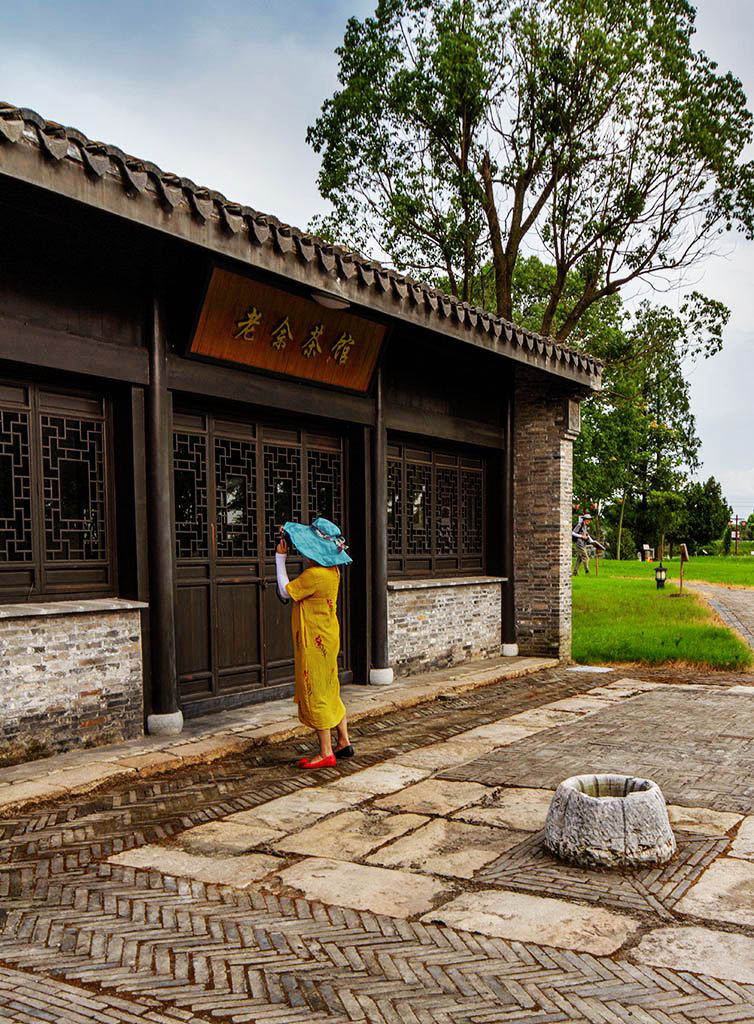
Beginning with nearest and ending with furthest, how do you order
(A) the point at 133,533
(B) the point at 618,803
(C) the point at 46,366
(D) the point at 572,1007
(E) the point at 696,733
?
(D) the point at 572,1007 → (B) the point at 618,803 → (C) the point at 46,366 → (A) the point at 133,533 → (E) the point at 696,733

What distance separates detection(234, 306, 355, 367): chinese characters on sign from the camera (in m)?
7.52

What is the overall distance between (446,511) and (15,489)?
19.5 feet

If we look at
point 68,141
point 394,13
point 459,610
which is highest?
point 394,13

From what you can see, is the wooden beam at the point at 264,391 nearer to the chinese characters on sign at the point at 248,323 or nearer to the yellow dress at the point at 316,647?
the chinese characters on sign at the point at 248,323

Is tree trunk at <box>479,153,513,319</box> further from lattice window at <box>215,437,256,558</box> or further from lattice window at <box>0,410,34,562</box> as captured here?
lattice window at <box>0,410,34,562</box>

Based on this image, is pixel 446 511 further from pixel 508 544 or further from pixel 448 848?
pixel 448 848

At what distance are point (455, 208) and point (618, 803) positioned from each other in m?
14.9

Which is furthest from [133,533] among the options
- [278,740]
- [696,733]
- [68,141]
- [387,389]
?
[696,733]

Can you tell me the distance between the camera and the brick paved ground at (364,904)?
309 centimetres

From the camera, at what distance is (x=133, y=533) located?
6859mm

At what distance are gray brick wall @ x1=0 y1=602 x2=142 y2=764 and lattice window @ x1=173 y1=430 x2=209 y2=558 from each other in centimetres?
90

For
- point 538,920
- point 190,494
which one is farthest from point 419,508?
point 538,920

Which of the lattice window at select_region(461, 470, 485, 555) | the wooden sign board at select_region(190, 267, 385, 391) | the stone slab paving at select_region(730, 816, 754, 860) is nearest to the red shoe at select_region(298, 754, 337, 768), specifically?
the stone slab paving at select_region(730, 816, 754, 860)

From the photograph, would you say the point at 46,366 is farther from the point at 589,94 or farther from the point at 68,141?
the point at 589,94
